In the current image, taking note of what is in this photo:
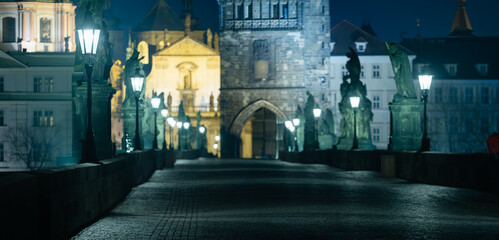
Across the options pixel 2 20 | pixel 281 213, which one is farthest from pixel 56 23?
pixel 281 213

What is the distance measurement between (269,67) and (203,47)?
13.9 meters

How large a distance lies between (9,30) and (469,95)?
45.2m

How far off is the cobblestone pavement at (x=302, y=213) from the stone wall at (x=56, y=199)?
0.93ft

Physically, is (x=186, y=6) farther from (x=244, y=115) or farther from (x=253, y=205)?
(x=253, y=205)

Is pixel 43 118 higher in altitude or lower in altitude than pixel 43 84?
lower

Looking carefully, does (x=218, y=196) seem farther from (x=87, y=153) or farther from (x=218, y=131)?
(x=218, y=131)

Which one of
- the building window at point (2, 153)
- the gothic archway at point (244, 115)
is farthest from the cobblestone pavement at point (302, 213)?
the gothic archway at point (244, 115)

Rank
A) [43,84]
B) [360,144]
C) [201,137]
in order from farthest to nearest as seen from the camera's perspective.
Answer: [201,137]
[43,84]
[360,144]

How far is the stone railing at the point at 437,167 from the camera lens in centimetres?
1756

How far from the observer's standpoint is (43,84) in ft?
244

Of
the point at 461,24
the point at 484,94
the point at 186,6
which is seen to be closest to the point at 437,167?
the point at 484,94

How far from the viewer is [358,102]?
32.7 m

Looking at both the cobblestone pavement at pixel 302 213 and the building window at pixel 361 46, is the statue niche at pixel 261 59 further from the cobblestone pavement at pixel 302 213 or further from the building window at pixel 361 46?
the cobblestone pavement at pixel 302 213

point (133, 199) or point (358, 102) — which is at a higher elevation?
point (358, 102)
